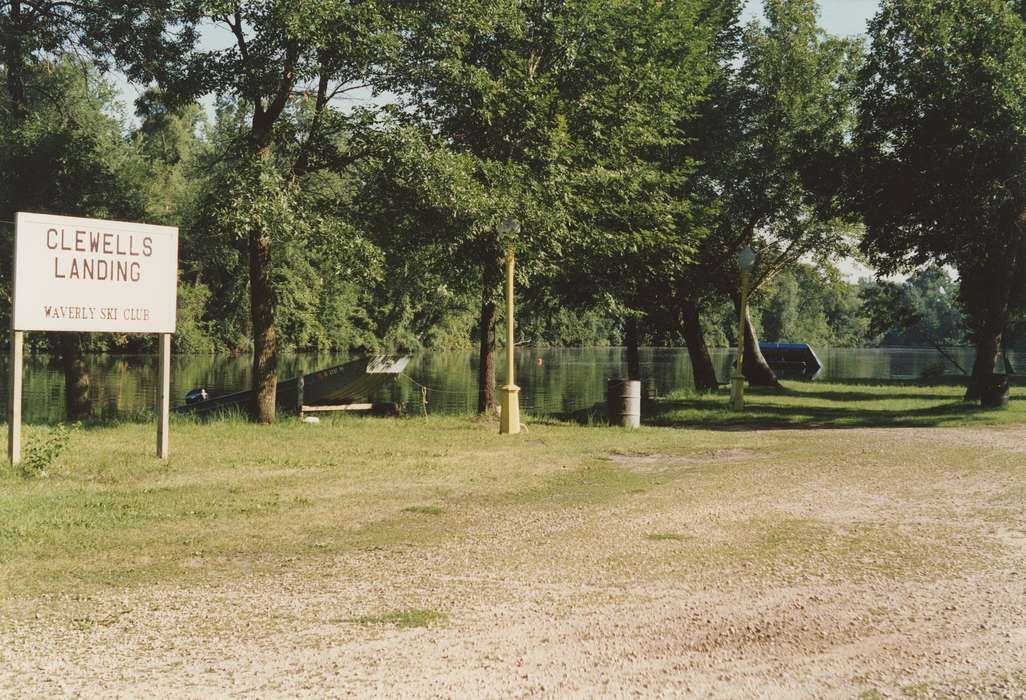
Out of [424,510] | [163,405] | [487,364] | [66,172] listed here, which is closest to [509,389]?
[487,364]

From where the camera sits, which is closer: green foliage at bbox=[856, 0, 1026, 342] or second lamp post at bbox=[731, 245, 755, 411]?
green foliage at bbox=[856, 0, 1026, 342]

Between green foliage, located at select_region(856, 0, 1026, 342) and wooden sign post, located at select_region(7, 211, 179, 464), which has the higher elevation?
green foliage, located at select_region(856, 0, 1026, 342)

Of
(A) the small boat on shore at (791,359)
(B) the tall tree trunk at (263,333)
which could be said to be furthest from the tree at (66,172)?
(A) the small boat on shore at (791,359)

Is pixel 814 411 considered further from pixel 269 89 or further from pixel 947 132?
pixel 269 89

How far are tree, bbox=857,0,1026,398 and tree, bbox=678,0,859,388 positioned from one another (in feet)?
10.7

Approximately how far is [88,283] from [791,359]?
56220 mm

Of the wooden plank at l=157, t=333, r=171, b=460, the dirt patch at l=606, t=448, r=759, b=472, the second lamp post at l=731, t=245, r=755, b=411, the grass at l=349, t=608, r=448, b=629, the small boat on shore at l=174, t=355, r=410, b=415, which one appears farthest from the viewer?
the small boat on shore at l=174, t=355, r=410, b=415

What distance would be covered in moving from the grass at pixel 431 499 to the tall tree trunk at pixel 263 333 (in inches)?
37.8

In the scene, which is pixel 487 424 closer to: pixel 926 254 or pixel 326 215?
pixel 326 215

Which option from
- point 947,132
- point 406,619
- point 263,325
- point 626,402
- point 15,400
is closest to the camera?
point 406,619

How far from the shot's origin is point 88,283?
1167 cm

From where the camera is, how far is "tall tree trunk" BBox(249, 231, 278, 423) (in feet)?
59.2

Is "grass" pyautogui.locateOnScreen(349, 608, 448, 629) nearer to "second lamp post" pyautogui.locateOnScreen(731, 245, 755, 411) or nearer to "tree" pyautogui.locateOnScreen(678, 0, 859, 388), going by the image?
"second lamp post" pyautogui.locateOnScreen(731, 245, 755, 411)

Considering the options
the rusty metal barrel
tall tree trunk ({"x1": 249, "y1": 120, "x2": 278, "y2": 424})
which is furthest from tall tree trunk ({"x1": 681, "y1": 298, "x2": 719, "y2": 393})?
tall tree trunk ({"x1": 249, "y1": 120, "x2": 278, "y2": 424})
